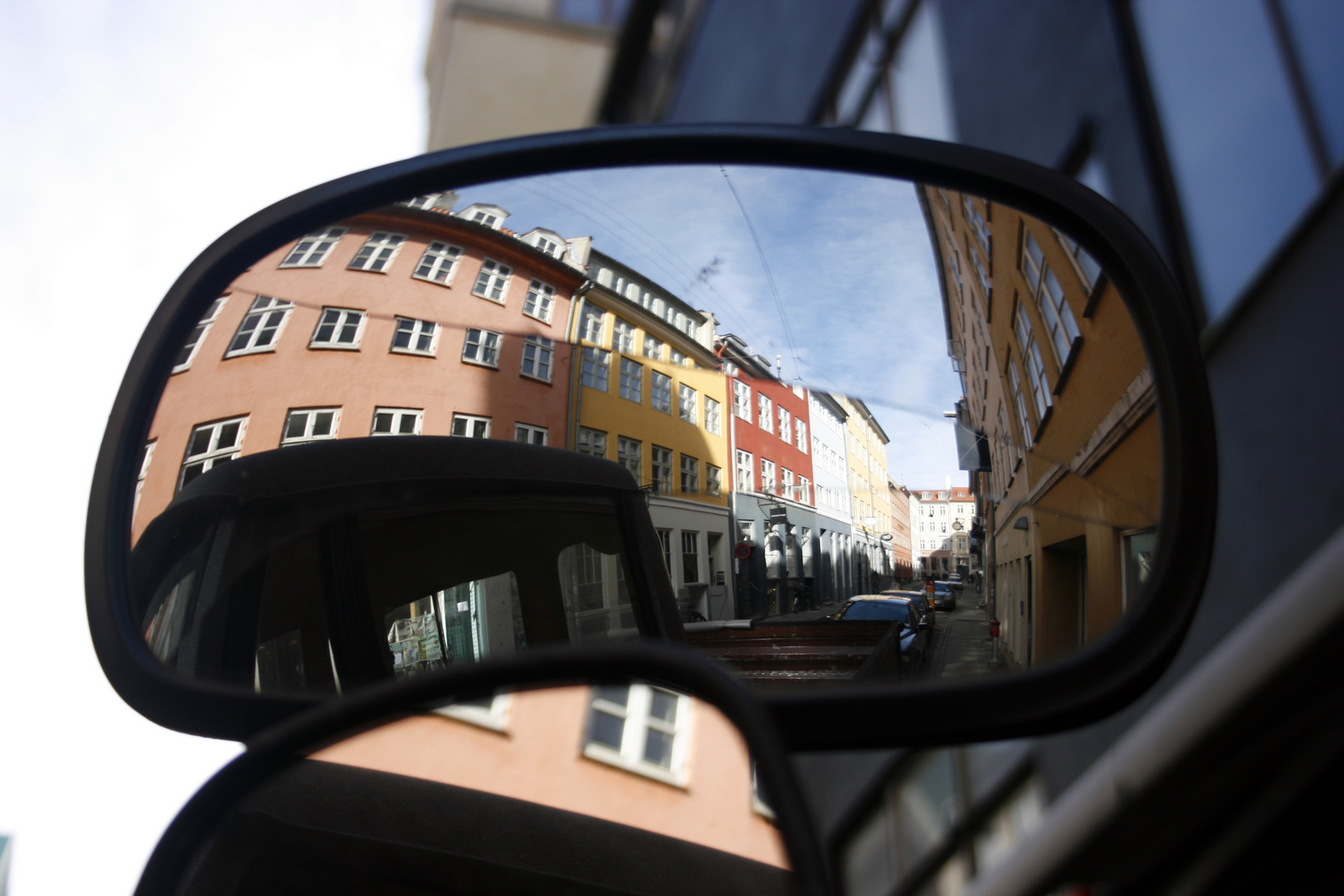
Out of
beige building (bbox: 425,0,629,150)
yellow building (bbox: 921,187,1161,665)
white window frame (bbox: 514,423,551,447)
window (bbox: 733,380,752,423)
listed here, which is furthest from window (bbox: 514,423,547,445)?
beige building (bbox: 425,0,629,150)

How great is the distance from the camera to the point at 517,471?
396 mm

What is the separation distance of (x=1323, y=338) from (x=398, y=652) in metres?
0.79

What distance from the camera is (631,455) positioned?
0.37 m

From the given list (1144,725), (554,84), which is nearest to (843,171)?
(1144,725)

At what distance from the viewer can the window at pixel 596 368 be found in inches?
15.2

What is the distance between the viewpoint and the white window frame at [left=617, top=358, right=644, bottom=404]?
1.26ft

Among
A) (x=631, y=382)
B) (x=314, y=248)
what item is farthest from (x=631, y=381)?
(x=314, y=248)

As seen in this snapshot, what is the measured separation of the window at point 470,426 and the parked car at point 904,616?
0.24m

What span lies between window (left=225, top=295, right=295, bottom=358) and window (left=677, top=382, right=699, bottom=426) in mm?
295

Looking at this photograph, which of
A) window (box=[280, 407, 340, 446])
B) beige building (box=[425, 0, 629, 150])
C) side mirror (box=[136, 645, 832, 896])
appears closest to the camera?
side mirror (box=[136, 645, 832, 896])

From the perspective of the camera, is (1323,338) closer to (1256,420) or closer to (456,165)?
(1256,420)

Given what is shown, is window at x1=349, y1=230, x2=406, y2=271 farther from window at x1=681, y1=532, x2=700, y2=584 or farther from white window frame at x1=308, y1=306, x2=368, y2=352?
window at x1=681, y1=532, x2=700, y2=584

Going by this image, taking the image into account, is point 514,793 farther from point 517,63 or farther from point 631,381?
point 517,63

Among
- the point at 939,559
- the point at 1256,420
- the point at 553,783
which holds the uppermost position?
the point at 1256,420
